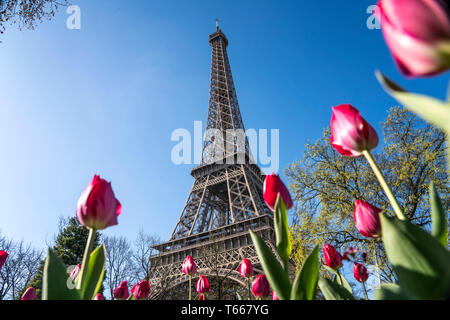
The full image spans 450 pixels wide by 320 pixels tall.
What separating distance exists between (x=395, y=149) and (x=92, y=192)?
33.9 ft

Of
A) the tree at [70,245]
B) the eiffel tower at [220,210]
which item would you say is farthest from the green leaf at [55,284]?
the tree at [70,245]

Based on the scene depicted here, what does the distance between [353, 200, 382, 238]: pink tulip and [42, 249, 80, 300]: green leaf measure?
114 cm

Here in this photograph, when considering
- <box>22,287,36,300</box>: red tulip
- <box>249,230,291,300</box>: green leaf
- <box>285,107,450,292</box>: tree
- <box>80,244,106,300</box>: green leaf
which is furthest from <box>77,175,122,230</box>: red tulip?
<box>285,107,450,292</box>: tree

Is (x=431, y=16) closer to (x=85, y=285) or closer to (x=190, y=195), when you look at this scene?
(x=85, y=285)

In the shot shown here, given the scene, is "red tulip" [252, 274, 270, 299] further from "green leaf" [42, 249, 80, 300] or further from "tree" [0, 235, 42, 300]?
"tree" [0, 235, 42, 300]

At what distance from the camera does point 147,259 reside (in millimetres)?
20984

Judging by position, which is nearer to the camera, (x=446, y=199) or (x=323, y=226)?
(x=446, y=199)

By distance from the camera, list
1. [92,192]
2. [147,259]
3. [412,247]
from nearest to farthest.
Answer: [412,247] < [92,192] < [147,259]

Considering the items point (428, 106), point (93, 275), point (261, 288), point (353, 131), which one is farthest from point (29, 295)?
point (428, 106)

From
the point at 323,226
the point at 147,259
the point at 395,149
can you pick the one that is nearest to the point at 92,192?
the point at 323,226

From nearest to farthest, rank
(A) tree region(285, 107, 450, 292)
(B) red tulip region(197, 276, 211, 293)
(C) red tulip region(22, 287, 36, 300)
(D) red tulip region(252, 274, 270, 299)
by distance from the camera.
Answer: (C) red tulip region(22, 287, 36, 300)
(D) red tulip region(252, 274, 270, 299)
(B) red tulip region(197, 276, 211, 293)
(A) tree region(285, 107, 450, 292)

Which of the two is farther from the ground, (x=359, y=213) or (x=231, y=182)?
(x=231, y=182)

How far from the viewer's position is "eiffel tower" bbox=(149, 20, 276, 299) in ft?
53.7
